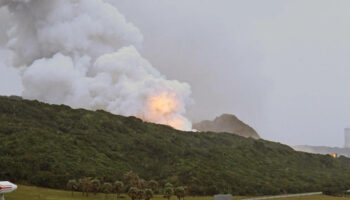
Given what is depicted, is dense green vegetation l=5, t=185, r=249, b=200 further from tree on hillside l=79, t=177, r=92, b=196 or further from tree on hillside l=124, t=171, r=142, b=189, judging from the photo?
tree on hillside l=124, t=171, r=142, b=189

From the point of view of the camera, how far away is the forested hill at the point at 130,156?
83438 mm

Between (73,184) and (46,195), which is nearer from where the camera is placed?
(46,195)

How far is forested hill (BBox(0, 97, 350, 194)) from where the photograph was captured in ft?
274

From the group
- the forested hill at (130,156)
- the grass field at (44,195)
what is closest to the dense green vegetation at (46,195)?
the grass field at (44,195)

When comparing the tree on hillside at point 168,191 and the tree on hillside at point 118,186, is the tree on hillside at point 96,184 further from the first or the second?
the tree on hillside at point 168,191

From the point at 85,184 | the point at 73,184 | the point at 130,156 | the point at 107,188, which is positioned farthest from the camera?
the point at 130,156

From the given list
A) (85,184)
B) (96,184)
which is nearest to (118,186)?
(96,184)

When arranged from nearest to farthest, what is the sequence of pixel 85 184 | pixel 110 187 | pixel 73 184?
pixel 85 184, pixel 73 184, pixel 110 187

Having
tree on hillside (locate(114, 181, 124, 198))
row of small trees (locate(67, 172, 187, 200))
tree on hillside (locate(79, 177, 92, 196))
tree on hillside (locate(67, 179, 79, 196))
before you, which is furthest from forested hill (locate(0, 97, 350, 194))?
tree on hillside (locate(114, 181, 124, 198))

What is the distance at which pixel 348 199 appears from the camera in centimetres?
9131

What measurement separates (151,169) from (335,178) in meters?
53.0

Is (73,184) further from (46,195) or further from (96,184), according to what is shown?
(46,195)

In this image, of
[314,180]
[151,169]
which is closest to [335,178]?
[314,180]

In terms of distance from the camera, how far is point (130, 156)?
10081 cm
